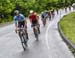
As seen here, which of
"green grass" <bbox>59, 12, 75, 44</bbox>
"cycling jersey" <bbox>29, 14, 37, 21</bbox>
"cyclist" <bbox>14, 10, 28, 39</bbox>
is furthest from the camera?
"cycling jersey" <bbox>29, 14, 37, 21</bbox>

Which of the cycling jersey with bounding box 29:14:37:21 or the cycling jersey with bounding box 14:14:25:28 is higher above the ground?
the cycling jersey with bounding box 14:14:25:28

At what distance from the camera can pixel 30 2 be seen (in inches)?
2995

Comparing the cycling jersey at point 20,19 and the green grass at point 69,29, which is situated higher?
the cycling jersey at point 20,19

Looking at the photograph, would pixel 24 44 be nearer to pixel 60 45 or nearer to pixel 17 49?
pixel 17 49

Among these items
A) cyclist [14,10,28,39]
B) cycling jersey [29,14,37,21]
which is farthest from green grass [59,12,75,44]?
cyclist [14,10,28,39]

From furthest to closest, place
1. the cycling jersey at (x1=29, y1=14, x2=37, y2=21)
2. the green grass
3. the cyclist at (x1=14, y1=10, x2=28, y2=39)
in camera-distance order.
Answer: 1. the cycling jersey at (x1=29, y1=14, x2=37, y2=21)
2. the green grass
3. the cyclist at (x1=14, y1=10, x2=28, y2=39)

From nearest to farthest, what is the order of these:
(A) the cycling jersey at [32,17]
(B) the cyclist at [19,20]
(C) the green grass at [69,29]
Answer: (B) the cyclist at [19,20]
(C) the green grass at [69,29]
(A) the cycling jersey at [32,17]

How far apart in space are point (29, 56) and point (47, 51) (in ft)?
5.78

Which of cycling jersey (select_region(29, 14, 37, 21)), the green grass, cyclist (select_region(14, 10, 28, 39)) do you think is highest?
cyclist (select_region(14, 10, 28, 39))

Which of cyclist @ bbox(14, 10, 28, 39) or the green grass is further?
the green grass

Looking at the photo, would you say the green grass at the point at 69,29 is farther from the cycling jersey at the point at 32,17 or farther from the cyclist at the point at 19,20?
the cyclist at the point at 19,20

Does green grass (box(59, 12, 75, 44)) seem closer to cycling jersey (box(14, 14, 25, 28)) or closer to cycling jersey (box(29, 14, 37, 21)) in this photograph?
cycling jersey (box(29, 14, 37, 21))

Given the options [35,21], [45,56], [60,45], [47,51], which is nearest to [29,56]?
[45,56]

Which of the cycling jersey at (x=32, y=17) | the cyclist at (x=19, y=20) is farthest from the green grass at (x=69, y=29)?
the cyclist at (x=19, y=20)
